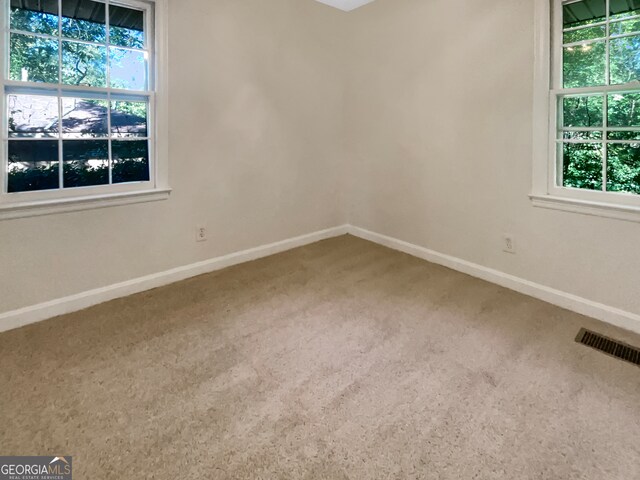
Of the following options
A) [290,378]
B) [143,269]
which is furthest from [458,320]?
[143,269]

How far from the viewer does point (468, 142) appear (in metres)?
3.24

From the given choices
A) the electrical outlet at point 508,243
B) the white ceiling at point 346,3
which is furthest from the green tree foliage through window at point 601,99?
the white ceiling at point 346,3

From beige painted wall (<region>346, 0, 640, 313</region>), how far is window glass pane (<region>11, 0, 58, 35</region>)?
2731 millimetres

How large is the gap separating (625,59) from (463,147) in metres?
1.16

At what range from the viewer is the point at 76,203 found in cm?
260

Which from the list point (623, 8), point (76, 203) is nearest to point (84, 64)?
point (76, 203)

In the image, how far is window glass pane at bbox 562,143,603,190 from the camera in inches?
102

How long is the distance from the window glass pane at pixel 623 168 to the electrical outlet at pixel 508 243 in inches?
28.4

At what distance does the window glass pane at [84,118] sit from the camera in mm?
2539

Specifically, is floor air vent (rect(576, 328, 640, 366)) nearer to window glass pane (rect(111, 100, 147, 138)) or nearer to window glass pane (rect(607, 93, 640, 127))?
window glass pane (rect(607, 93, 640, 127))

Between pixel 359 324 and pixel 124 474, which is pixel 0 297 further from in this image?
pixel 359 324

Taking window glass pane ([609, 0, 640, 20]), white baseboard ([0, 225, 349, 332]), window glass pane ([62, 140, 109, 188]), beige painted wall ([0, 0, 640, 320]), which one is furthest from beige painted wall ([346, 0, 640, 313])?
window glass pane ([62, 140, 109, 188])

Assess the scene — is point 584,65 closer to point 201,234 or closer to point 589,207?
point 589,207

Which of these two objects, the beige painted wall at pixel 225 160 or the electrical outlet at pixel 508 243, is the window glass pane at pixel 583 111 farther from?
the beige painted wall at pixel 225 160
